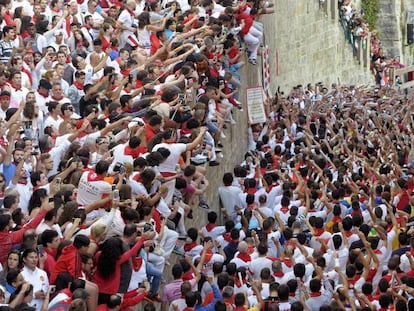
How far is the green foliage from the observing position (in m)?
47.0

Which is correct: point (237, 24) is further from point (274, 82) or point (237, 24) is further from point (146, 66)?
point (274, 82)

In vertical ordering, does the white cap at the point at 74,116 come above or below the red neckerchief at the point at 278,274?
above

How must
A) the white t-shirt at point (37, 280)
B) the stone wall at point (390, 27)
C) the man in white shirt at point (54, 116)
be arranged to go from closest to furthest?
the white t-shirt at point (37, 280) → the man in white shirt at point (54, 116) → the stone wall at point (390, 27)

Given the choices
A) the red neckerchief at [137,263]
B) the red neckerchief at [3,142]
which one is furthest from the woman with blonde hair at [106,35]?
the red neckerchief at [137,263]

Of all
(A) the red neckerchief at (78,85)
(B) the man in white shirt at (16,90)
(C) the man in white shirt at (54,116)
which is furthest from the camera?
(A) the red neckerchief at (78,85)

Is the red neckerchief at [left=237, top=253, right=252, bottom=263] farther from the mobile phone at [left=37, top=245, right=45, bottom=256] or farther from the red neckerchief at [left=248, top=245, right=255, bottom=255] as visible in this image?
the mobile phone at [left=37, top=245, right=45, bottom=256]

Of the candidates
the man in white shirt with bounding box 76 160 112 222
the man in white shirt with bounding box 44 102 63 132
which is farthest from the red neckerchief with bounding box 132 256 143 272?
the man in white shirt with bounding box 44 102 63 132

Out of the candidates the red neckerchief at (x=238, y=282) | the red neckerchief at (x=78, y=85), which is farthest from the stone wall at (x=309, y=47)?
the red neckerchief at (x=238, y=282)

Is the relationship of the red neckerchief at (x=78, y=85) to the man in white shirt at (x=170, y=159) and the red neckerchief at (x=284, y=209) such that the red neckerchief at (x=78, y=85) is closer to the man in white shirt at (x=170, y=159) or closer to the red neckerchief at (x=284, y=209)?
the man in white shirt at (x=170, y=159)

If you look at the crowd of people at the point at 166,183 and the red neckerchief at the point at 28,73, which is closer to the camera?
the crowd of people at the point at 166,183

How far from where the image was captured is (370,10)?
47.5 m

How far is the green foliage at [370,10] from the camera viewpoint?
154 feet

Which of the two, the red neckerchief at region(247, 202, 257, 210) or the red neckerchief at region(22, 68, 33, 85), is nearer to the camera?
the red neckerchief at region(22, 68, 33, 85)

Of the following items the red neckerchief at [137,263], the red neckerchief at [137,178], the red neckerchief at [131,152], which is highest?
the red neckerchief at [131,152]
